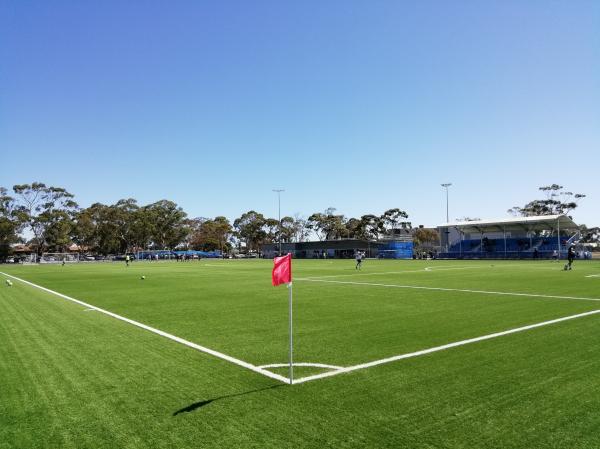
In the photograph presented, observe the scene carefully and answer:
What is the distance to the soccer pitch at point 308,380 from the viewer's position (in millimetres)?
4672

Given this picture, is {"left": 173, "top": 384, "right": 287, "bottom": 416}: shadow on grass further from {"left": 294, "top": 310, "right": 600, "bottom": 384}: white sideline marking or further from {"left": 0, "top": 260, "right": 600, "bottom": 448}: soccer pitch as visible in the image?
{"left": 294, "top": 310, "right": 600, "bottom": 384}: white sideline marking

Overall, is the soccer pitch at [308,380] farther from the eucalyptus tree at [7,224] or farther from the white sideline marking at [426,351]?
the eucalyptus tree at [7,224]

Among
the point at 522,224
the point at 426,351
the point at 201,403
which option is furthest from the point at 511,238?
the point at 201,403

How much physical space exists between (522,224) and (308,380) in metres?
85.1

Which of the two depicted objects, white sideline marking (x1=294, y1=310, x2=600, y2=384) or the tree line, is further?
the tree line

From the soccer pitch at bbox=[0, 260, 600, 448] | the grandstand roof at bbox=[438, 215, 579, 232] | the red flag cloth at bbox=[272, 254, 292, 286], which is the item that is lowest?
the soccer pitch at bbox=[0, 260, 600, 448]

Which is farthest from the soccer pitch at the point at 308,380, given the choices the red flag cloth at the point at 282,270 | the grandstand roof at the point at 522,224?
the grandstand roof at the point at 522,224

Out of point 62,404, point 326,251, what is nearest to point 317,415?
point 62,404

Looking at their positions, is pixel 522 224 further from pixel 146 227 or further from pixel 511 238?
pixel 146 227

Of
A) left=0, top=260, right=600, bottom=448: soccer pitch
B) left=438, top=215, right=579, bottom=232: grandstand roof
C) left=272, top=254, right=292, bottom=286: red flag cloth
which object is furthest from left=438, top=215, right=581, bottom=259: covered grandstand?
left=272, top=254, right=292, bottom=286: red flag cloth

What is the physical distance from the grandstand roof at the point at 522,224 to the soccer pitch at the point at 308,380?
2756 inches

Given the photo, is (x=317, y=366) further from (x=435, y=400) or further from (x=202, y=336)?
(x=202, y=336)

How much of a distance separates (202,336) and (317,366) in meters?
3.58

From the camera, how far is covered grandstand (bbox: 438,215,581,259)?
72875 mm
